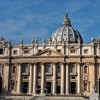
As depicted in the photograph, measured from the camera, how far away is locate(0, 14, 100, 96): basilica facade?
88062mm

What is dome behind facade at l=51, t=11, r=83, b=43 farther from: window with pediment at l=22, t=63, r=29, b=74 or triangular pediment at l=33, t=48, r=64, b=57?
window with pediment at l=22, t=63, r=29, b=74

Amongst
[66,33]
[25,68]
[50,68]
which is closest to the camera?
[50,68]

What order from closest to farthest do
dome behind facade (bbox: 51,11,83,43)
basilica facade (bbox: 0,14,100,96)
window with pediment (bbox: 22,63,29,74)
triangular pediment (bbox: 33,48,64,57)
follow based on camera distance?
1. basilica facade (bbox: 0,14,100,96)
2. triangular pediment (bbox: 33,48,64,57)
3. window with pediment (bbox: 22,63,29,74)
4. dome behind facade (bbox: 51,11,83,43)

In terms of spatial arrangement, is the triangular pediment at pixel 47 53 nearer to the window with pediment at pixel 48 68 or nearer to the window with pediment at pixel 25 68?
the window with pediment at pixel 48 68

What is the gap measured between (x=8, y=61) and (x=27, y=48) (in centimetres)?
543

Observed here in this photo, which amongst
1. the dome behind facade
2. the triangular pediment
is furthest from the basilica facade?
the dome behind facade

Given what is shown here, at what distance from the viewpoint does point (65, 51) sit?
3531 inches

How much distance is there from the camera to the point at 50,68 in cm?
8956

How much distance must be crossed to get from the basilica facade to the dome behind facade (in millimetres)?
20718

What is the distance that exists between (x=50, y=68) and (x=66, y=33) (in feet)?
83.0

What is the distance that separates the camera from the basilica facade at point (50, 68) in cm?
8806

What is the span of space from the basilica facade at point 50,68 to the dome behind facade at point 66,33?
2072 cm

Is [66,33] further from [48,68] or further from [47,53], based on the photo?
[48,68]

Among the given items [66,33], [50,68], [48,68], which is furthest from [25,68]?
[66,33]
